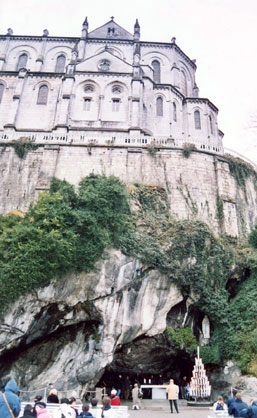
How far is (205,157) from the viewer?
27172mm

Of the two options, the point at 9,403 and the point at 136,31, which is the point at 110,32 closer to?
the point at 136,31

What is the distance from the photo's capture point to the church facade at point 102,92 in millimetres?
30688

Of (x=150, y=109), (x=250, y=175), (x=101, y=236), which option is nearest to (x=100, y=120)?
(x=150, y=109)

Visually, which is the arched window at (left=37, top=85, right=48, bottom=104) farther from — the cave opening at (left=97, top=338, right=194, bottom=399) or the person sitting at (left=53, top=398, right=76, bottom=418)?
the person sitting at (left=53, top=398, right=76, bottom=418)

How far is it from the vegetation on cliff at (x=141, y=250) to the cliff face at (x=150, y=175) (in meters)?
1.95

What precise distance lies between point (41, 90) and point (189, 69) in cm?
1784

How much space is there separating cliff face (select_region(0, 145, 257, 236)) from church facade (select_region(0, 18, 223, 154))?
4.76 feet

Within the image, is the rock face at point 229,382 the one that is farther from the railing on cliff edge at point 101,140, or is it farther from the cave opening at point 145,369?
the railing on cliff edge at point 101,140

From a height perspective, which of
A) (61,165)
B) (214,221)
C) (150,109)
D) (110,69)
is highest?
(110,69)

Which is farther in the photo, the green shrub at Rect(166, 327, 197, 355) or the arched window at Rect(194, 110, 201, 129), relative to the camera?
the arched window at Rect(194, 110, 201, 129)

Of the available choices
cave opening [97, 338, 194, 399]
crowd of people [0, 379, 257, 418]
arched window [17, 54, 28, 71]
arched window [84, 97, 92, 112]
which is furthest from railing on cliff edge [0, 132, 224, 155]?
crowd of people [0, 379, 257, 418]

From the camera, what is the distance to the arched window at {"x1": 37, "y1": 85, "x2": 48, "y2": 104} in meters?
33.4

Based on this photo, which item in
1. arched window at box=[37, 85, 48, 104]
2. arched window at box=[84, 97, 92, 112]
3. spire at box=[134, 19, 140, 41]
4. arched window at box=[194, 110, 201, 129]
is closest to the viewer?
arched window at box=[84, 97, 92, 112]

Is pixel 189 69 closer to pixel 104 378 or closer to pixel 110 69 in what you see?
pixel 110 69
